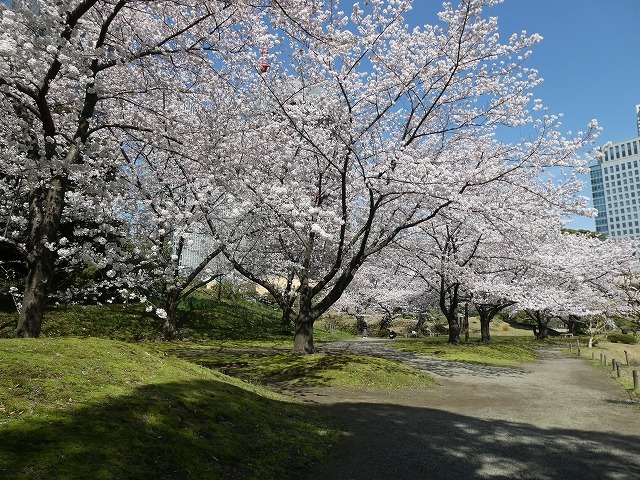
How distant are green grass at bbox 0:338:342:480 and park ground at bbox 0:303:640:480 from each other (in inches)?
0.7

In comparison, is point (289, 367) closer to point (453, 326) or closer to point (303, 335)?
point (303, 335)

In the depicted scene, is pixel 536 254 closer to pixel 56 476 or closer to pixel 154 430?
pixel 154 430

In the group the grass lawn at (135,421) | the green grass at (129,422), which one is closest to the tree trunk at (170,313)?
the grass lawn at (135,421)

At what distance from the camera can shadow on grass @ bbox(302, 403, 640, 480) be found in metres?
5.61

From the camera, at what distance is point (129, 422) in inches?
186

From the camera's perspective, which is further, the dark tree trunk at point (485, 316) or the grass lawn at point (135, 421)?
the dark tree trunk at point (485, 316)

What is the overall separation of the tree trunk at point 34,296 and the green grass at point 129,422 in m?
1.56

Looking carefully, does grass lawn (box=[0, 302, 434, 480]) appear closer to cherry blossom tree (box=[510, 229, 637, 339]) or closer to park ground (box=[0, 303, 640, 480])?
park ground (box=[0, 303, 640, 480])

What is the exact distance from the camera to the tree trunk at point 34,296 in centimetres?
790

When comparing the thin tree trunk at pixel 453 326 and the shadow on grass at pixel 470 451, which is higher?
the thin tree trunk at pixel 453 326

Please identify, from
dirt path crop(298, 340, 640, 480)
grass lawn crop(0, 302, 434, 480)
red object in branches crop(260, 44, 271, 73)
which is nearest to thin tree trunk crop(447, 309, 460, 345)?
dirt path crop(298, 340, 640, 480)

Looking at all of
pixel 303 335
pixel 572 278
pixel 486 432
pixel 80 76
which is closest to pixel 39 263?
pixel 80 76

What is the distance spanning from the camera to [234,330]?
27078mm

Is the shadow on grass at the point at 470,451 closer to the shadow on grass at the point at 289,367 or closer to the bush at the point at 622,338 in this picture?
the shadow on grass at the point at 289,367
